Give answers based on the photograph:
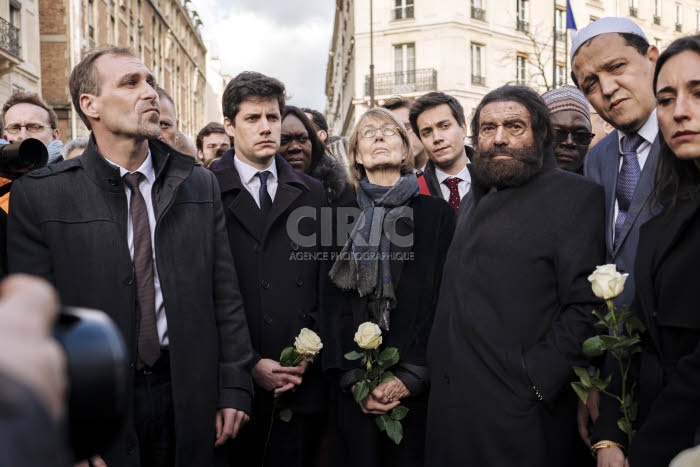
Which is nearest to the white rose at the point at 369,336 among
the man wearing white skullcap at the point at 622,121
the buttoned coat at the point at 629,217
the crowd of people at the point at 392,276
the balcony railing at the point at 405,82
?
the crowd of people at the point at 392,276

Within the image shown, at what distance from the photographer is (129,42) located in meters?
38.7

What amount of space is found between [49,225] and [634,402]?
8.84ft

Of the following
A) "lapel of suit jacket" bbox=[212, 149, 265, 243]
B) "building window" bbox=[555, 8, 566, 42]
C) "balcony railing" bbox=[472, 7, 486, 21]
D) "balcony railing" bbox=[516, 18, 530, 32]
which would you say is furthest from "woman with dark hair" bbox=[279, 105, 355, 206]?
"building window" bbox=[555, 8, 566, 42]

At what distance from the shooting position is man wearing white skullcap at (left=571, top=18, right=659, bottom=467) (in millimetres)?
2949

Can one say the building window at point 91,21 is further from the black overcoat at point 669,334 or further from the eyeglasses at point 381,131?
the black overcoat at point 669,334

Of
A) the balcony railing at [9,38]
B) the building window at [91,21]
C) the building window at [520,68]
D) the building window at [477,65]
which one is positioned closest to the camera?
the balcony railing at [9,38]

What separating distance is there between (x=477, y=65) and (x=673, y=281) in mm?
30834

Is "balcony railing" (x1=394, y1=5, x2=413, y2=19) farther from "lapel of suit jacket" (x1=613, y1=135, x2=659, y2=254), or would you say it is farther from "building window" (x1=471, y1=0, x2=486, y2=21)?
"lapel of suit jacket" (x1=613, y1=135, x2=659, y2=254)

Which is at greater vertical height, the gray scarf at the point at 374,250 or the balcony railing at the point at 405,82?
the balcony railing at the point at 405,82

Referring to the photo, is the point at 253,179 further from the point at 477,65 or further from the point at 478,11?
the point at 478,11

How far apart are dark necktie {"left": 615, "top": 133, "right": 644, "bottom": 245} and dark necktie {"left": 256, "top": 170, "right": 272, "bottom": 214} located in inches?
81.7

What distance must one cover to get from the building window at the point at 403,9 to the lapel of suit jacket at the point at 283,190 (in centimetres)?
2920

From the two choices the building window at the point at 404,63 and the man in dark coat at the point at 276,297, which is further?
the building window at the point at 404,63

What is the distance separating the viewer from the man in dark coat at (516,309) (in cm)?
286
